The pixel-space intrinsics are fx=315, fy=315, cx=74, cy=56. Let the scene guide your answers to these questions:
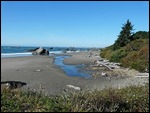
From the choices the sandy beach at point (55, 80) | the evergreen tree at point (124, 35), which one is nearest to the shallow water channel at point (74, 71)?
the sandy beach at point (55, 80)

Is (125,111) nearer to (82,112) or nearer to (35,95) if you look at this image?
(82,112)

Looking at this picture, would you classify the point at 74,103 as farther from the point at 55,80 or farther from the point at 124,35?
the point at 124,35

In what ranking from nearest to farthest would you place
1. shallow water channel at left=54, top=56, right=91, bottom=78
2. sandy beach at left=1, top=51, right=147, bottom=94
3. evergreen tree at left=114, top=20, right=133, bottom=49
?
sandy beach at left=1, top=51, right=147, bottom=94 < shallow water channel at left=54, top=56, right=91, bottom=78 < evergreen tree at left=114, top=20, right=133, bottom=49

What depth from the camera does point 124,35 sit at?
49000mm

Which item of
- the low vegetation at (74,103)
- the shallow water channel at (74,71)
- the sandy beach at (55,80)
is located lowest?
the shallow water channel at (74,71)

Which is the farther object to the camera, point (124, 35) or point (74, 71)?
point (124, 35)

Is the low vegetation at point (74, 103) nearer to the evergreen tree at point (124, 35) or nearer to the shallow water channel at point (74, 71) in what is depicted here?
the shallow water channel at point (74, 71)

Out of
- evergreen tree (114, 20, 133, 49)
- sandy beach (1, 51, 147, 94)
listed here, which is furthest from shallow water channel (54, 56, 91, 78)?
evergreen tree (114, 20, 133, 49)

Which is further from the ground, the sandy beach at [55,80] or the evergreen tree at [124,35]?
the evergreen tree at [124,35]

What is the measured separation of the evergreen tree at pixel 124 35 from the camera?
1922 inches

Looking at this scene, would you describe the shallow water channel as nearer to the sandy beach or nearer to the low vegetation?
the sandy beach

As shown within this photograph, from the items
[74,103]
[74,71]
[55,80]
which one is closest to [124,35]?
[74,71]

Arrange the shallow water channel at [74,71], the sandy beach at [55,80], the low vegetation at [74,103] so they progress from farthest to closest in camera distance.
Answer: the shallow water channel at [74,71], the sandy beach at [55,80], the low vegetation at [74,103]

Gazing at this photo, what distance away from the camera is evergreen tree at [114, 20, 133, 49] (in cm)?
4882
